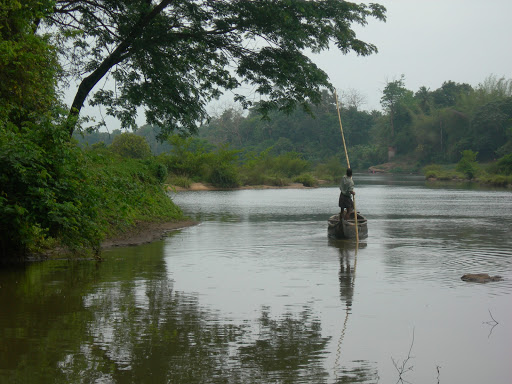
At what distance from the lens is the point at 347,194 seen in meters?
17.7

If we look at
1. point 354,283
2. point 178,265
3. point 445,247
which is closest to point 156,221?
point 178,265

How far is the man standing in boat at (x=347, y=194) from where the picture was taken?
1744 cm

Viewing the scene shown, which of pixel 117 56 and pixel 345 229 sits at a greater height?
pixel 117 56

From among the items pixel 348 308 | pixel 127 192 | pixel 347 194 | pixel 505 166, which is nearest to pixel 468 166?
pixel 505 166

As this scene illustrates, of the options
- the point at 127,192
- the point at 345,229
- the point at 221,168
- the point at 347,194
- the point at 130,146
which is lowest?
the point at 345,229

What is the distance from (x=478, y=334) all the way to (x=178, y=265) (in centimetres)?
661

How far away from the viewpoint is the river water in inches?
241

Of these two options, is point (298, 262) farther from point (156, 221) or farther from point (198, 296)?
point (156, 221)

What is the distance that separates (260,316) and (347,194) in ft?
32.5

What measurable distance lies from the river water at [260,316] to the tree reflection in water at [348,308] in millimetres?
20

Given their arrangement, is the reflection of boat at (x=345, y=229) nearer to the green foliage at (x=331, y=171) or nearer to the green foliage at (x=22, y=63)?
the green foliage at (x=22, y=63)

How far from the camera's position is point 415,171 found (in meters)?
97.3

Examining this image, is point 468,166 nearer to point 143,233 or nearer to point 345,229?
point 345,229

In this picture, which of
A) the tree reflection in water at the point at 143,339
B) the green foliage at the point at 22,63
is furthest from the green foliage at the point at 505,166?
the green foliage at the point at 22,63
